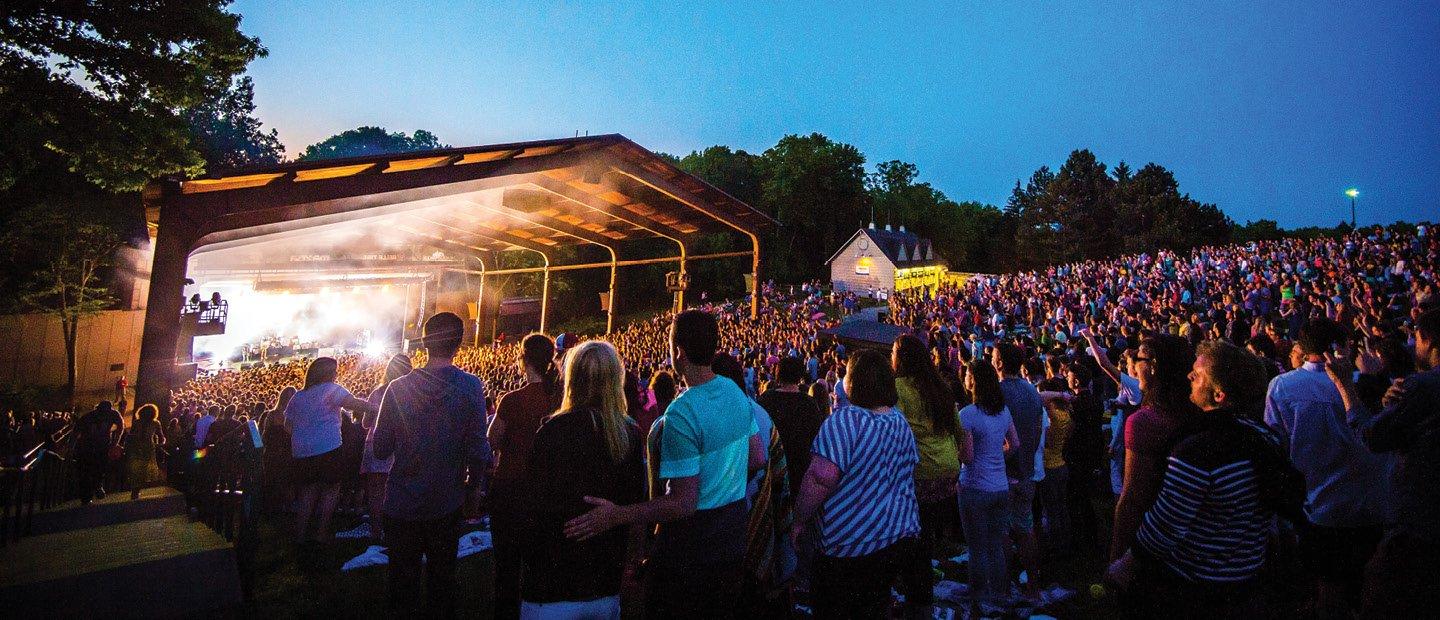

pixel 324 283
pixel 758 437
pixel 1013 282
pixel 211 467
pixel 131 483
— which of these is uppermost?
pixel 1013 282

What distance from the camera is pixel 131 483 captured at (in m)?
8.20

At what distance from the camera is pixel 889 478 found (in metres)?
2.55

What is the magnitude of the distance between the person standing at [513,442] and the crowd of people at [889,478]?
13mm

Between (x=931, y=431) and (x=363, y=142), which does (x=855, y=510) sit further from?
(x=363, y=142)

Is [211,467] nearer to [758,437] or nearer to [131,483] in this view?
[131,483]

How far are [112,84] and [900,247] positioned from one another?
4899 centimetres

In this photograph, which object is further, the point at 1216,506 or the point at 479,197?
the point at 479,197

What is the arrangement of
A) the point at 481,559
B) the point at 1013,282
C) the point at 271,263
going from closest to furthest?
the point at 481,559 → the point at 271,263 → the point at 1013,282

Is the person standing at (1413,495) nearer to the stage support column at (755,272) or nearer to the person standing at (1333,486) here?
the person standing at (1333,486)

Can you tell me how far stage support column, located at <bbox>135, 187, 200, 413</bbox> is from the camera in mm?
7098

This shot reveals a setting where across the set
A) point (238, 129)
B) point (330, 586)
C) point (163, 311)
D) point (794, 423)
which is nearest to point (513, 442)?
point (794, 423)

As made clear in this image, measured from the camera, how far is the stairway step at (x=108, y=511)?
21.1ft

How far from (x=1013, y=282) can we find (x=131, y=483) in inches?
996

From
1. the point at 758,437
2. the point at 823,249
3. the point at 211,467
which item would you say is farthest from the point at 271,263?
the point at 823,249
